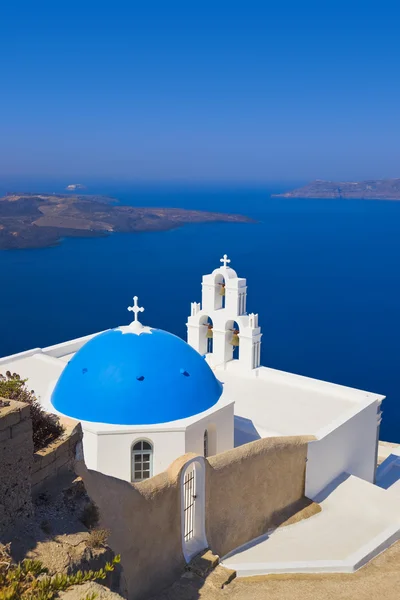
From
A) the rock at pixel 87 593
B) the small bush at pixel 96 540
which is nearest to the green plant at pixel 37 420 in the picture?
the small bush at pixel 96 540

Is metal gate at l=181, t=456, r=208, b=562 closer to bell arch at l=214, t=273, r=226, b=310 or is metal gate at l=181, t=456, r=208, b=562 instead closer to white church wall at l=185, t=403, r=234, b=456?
white church wall at l=185, t=403, r=234, b=456

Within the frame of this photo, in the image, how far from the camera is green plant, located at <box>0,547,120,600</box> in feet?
13.0

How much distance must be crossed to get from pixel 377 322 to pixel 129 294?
23394mm

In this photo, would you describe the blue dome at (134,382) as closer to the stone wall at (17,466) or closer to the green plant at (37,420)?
the green plant at (37,420)

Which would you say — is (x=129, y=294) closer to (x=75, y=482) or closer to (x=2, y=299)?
(x=2, y=299)

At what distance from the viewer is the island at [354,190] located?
626ft

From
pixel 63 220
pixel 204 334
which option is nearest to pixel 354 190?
A: pixel 63 220

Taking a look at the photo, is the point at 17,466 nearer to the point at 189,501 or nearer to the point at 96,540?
the point at 96,540

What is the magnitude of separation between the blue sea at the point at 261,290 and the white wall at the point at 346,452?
1599 centimetres

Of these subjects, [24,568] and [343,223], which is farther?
[343,223]

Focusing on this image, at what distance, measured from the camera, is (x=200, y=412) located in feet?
33.7

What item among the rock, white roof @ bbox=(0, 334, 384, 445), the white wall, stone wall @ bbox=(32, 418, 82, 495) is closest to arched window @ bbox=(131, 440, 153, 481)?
white roof @ bbox=(0, 334, 384, 445)

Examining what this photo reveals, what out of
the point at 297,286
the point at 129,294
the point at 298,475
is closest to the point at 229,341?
the point at 298,475

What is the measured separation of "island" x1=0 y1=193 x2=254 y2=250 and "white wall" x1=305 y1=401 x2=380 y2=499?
70.2m
